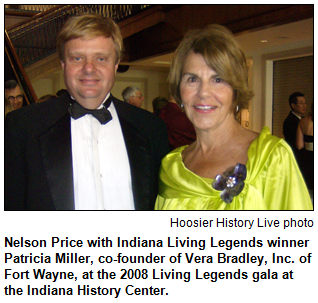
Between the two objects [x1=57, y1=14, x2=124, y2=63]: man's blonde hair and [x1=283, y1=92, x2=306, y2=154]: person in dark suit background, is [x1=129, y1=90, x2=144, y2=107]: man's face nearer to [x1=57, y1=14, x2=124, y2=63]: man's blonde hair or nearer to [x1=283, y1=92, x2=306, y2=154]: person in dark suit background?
[x1=283, y1=92, x2=306, y2=154]: person in dark suit background

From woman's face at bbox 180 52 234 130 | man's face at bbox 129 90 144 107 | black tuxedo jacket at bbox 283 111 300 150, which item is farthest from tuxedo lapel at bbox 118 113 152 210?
black tuxedo jacket at bbox 283 111 300 150

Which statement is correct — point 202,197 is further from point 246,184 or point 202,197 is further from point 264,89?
point 264,89

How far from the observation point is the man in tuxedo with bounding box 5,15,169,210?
1.68 m

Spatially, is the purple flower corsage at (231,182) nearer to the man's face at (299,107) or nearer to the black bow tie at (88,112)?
the black bow tie at (88,112)

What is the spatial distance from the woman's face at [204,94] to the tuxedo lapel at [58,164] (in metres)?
0.56

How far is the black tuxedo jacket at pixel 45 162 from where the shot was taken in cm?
167

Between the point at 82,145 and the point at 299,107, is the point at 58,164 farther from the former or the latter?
the point at 299,107

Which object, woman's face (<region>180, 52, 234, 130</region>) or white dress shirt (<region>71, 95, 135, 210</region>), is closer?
woman's face (<region>180, 52, 234, 130</region>)

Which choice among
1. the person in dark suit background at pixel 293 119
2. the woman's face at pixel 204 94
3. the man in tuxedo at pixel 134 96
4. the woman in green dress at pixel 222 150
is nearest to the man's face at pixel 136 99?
the man in tuxedo at pixel 134 96

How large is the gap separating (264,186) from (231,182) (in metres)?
0.12

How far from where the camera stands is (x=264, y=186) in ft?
4.90

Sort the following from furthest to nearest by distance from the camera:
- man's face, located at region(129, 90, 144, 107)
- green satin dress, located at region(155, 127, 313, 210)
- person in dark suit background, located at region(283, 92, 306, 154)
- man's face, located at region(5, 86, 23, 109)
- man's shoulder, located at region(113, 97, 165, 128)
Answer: person in dark suit background, located at region(283, 92, 306, 154), man's face, located at region(129, 90, 144, 107), man's face, located at region(5, 86, 23, 109), man's shoulder, located at region(113, 97, 165, 128), green satin dress, located at region(155, 127, 313, 210)

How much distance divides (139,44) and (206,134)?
9.42m
